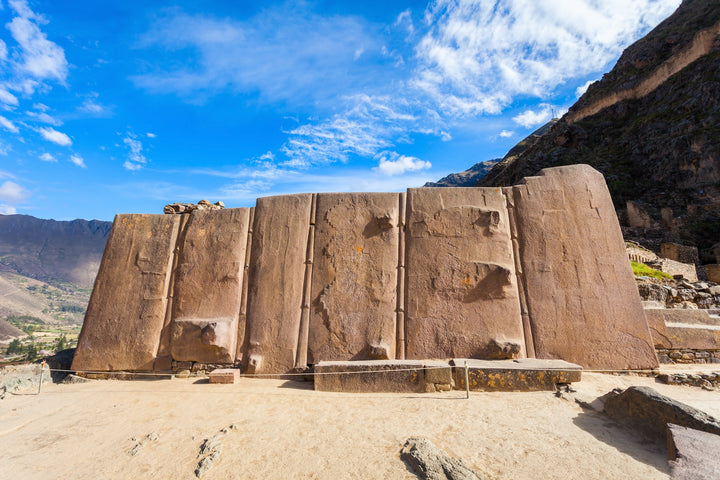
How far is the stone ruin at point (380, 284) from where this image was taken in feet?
19.8

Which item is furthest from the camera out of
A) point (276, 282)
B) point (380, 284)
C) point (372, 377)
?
point (276, 282)

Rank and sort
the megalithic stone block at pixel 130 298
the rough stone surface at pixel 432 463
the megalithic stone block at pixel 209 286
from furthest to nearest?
the megalithic stone block at pixel 130 298
the megalithic stone block at pixel 209 286
the rough stone surface at pixel 432 463

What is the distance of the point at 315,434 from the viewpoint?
3.87 meters

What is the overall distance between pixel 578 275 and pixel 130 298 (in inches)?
357

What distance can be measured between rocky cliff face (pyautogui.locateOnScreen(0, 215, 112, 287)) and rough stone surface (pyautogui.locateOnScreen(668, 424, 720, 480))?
Result: 187328mm

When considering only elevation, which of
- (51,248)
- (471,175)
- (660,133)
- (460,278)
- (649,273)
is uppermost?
(471,175)

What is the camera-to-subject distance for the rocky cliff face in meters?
158

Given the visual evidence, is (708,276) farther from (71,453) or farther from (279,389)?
(71,453)

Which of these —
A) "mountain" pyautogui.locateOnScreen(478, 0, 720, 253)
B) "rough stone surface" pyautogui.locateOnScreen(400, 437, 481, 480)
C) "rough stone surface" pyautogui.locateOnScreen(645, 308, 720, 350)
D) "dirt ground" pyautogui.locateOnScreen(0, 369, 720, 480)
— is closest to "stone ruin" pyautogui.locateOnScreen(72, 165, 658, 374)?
"rough stone surface" pyautogui.locateOnScreen(645, 308, 720, 350)

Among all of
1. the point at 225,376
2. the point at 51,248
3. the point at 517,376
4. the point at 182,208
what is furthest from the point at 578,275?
the point at 51,248

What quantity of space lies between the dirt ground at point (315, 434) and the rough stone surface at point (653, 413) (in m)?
0.16

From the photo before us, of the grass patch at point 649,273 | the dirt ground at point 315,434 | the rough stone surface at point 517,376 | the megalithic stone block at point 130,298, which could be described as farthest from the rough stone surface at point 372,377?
the grass patch at point 649,273

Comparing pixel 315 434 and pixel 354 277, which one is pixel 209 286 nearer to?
pixel 354 277

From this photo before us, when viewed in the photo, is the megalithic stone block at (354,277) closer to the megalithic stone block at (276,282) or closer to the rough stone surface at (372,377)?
the megalithic stone block at (276,282)
